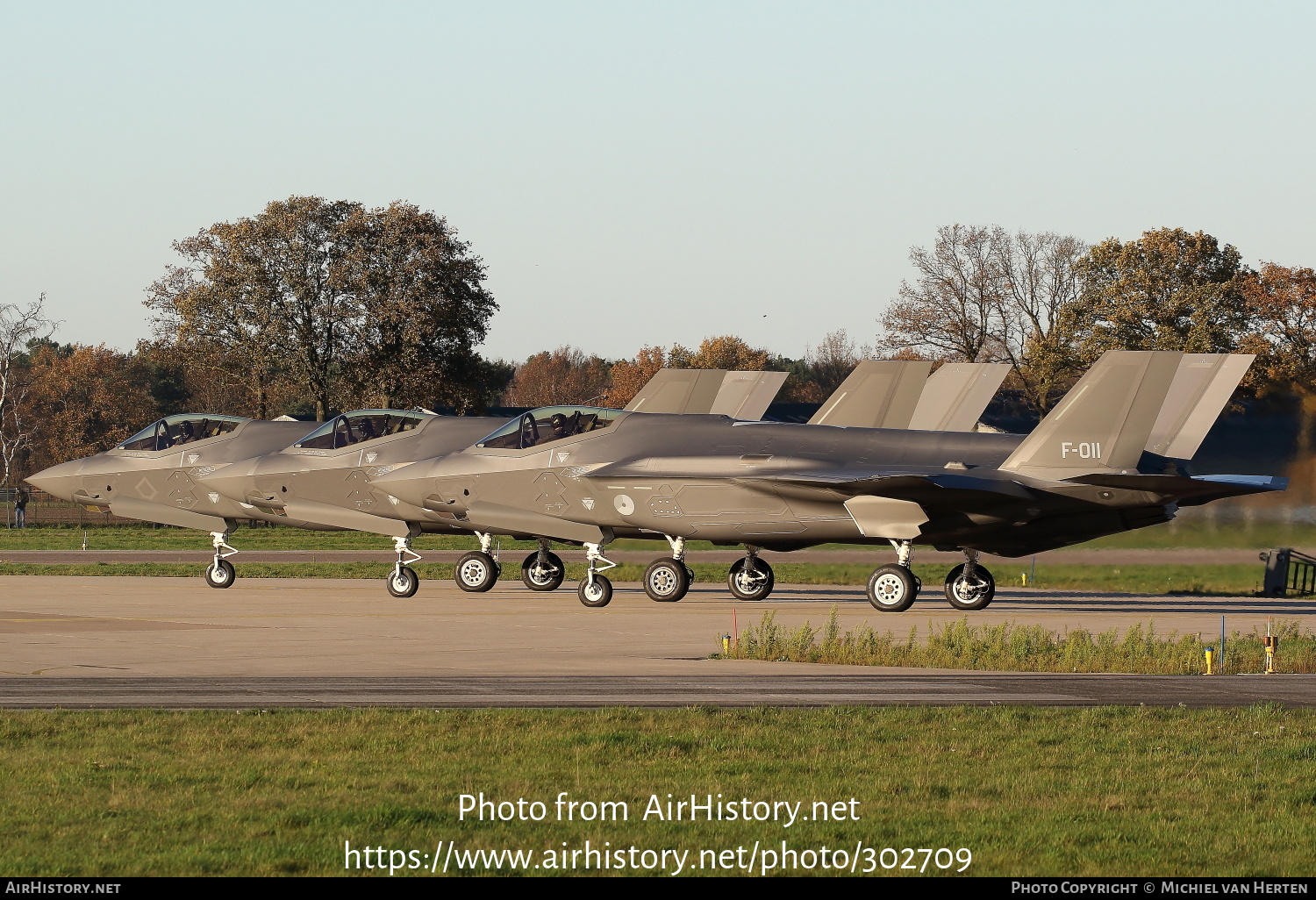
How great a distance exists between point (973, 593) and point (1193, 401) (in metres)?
5.53

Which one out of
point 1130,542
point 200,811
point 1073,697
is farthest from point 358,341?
point 200,811

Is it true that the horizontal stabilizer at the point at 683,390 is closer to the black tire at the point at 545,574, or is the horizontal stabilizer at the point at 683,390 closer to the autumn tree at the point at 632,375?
the black tire at the point at 545,574

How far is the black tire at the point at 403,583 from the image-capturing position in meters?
32.2

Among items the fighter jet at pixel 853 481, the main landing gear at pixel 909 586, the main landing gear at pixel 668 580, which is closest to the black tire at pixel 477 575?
the fighter jet at pixel 853 481

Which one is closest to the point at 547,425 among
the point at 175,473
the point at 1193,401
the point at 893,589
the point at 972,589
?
the point at 893,589

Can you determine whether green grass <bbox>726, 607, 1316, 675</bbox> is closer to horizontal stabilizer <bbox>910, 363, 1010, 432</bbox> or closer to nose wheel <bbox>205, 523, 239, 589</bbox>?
horizontal stabilizer <bbox>910, 363, 1010, 432</bbox>

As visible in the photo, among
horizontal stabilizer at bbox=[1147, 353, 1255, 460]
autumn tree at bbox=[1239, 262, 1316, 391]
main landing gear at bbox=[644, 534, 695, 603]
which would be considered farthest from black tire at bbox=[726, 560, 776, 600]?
autumn tree at bbox=[1239, 262, 1316, 391]

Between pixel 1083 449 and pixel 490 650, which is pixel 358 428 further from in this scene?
pixel 1083 449

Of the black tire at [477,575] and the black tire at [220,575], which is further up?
the black tire at [477,575]

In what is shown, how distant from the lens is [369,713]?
14289 millimetres

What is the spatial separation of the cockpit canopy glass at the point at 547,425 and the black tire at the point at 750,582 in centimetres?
416

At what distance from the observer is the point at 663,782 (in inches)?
430

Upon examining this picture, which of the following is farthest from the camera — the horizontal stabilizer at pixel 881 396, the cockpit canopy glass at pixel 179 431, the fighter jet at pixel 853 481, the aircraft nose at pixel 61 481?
the aircraft nose at pixel 61 481
